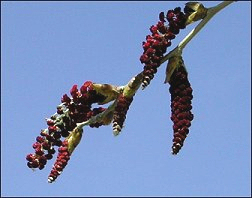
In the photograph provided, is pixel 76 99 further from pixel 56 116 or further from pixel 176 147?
pixel 176 147

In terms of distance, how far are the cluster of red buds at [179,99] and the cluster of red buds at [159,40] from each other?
0.12 meters

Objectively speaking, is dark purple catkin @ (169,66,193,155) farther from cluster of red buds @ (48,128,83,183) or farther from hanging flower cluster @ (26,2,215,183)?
cluster of red buds @ (48,128,83,183)

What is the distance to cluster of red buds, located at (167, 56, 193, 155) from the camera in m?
4.23

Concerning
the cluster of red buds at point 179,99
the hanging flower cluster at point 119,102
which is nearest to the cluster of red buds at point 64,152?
the hanging flower cluster at point 119,102

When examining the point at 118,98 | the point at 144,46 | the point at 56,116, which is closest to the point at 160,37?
the point at 144,46

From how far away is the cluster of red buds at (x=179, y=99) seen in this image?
13.9 ft

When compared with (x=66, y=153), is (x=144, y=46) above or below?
above

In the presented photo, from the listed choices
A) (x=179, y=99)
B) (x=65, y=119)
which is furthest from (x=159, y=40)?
(x=65, y=119)

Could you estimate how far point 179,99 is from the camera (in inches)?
173

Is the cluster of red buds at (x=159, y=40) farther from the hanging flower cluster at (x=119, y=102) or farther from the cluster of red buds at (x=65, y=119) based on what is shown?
the cluster of red buds at (x=65, y=119)

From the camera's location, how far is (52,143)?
4645 millimetres

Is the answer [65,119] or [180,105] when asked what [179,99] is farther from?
[65,119]

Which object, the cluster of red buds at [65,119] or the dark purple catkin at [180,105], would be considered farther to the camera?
the cluster of red buds at [65,119]

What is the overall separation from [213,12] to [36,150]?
120 cm
